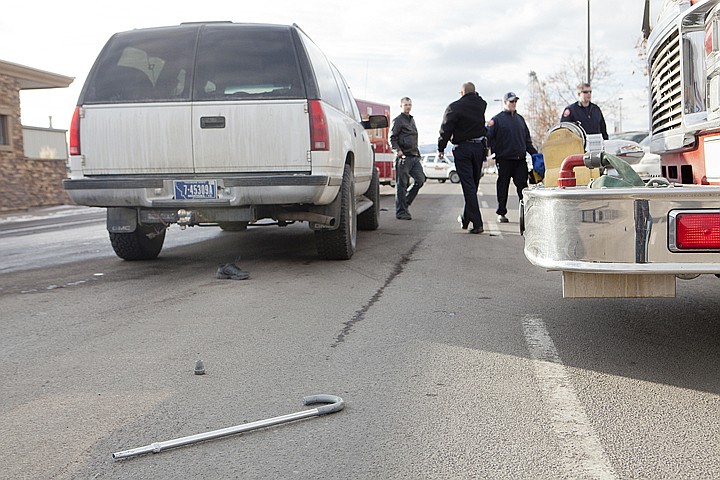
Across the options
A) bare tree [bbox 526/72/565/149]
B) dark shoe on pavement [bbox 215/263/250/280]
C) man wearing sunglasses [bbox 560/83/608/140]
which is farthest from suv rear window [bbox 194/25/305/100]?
bare tree [bbox 526/72/565/149]

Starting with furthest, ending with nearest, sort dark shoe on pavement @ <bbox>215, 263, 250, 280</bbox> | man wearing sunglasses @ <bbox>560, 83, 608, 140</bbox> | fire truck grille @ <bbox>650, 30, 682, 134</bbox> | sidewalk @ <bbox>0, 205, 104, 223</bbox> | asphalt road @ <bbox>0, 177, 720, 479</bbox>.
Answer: sidewalk @ <bbox>0, 205, 104, 223</bbox> < man wearing sunglasses @ <bbox>560, 83, 608, 140</bbox> < dark shoe on pavement @ <bbox>215, 263, 250, 280</bbox> < fire truck grille @ <bbox>650, 30, 682, 134</bbox> < asphalt road @ <bbox>0, 177, 720, 479</bbox>

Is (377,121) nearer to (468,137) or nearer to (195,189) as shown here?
(468,137)

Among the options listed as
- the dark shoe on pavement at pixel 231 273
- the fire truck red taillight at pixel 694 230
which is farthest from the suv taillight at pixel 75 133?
the fire truck red taillight at pixel 694 230

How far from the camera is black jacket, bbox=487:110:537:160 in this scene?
433 inches

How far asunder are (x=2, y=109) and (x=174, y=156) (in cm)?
2083

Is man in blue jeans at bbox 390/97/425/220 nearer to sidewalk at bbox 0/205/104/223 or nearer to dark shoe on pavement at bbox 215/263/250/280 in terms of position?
dark shoe on pavement at bbox 215/263/250/280

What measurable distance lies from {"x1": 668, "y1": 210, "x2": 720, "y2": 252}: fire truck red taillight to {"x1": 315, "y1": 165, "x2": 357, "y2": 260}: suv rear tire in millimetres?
4335

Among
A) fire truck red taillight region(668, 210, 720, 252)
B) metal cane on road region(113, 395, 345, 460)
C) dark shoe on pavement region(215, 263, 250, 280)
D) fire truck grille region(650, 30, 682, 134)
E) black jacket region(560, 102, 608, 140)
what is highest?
black jacket region(560, 102, 608, 140)

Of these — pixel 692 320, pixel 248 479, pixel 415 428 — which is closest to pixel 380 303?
Result: pixel 692 320

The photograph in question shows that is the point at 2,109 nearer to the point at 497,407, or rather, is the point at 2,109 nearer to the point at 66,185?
the point at 66,185

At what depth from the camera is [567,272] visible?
12.4ft

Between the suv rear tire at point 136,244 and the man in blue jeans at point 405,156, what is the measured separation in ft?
18.1

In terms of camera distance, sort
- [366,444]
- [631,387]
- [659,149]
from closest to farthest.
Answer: [366,444], [631,387], [659,149]

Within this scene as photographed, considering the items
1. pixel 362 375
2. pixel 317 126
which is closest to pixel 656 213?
pixel 362 375
